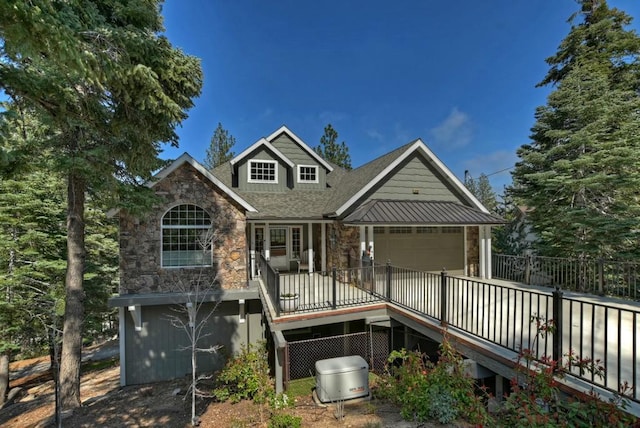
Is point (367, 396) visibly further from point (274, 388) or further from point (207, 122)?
point (207, 122)

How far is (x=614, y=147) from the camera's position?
35.7ft

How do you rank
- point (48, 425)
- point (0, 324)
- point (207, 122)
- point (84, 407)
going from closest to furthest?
point (48, 425) → point (84, 407) → point (0, 324) → point (207, 122)

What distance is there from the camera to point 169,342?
8984 millimetres

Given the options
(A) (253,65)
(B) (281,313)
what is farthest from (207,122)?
(B) (281,313)

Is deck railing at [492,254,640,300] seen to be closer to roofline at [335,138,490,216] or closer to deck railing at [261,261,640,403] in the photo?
deck railing at [261,261,640,403]

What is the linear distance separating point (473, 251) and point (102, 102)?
13.2 metres

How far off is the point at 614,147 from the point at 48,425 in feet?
63.6

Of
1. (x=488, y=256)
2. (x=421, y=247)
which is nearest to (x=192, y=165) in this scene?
(x=421, y=247)

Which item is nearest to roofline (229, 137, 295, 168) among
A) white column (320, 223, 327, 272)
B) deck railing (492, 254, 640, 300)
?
white column (320, 223, 327, 272)

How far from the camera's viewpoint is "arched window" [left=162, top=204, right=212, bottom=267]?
28.4ft

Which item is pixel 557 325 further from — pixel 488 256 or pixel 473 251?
pixel 473 251

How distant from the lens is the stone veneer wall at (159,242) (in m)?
8.26

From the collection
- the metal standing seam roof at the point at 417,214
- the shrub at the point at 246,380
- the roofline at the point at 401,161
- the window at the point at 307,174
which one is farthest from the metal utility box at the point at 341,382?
the window at the point at 307,174

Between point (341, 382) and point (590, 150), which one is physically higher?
point (590, 150)
